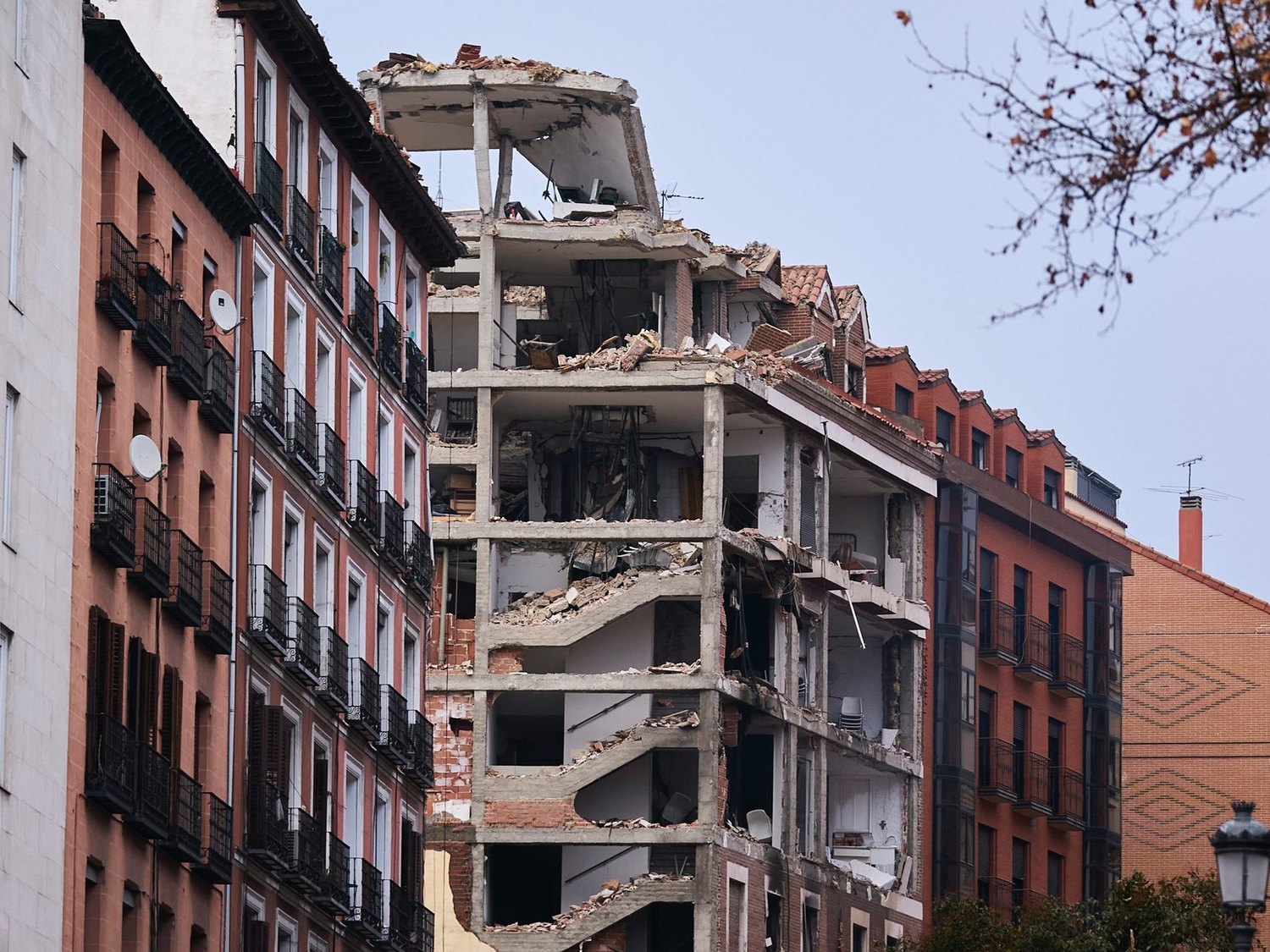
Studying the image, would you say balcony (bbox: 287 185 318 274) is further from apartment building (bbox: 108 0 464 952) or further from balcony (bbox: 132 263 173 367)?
balcony (bbox: 132 263 173 367)

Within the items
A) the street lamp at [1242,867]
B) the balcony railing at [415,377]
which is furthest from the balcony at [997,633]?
the street lamp at [1242,867]

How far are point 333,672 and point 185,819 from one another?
1127 cm

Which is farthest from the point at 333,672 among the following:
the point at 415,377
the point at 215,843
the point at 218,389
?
the point at 415,377

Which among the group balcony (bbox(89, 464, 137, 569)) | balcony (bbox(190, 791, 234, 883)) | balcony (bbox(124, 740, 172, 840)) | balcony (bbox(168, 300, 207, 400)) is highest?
balcony (bbox(168, 300, 207, 400))

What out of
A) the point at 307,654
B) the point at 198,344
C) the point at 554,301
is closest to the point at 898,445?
the point at 554,301

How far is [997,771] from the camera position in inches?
4077

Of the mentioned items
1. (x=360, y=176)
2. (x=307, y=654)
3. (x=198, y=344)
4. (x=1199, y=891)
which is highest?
(x=360, y=176)

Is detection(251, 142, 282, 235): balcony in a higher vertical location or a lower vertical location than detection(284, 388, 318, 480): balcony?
higher

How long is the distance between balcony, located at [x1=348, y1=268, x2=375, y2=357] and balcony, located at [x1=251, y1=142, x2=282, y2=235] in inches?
224

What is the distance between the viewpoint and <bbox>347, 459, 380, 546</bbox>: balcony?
6638 centimetres

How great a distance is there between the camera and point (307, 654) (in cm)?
6178

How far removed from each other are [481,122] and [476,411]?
7.96 metres

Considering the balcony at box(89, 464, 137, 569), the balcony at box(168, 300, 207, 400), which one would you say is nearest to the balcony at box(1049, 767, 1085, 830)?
the balcony at box(168, 300, 207, 400)

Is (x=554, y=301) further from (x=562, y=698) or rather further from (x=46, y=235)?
(x=46, y=235)
